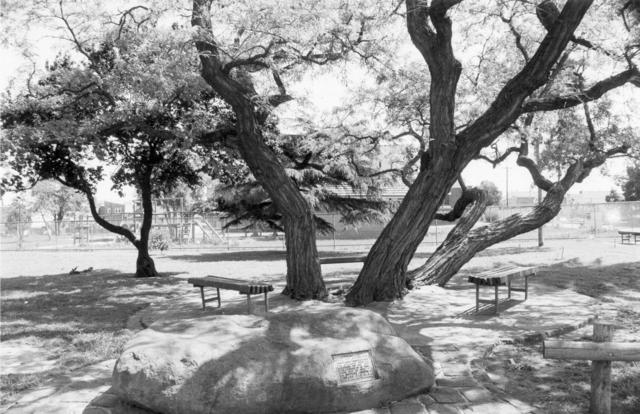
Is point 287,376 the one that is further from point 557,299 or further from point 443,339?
point 557,299

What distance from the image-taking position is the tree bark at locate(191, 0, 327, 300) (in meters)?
9.78

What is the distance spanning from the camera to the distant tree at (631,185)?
4428 cm

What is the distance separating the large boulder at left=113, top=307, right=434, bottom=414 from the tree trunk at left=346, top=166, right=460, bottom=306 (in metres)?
4.12

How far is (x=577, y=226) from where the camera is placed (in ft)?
103

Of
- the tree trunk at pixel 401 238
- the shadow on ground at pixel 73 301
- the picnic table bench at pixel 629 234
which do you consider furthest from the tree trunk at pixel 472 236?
the picnic table bench at pixel 629 234

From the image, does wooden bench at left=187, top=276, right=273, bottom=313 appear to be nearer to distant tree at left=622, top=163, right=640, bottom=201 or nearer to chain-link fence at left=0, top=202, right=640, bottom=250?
chain-link fence at left=0, top=202, right=640, bottom=250

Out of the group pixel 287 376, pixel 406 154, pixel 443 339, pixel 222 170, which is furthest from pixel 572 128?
pixel 287 376

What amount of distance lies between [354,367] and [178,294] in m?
7.64

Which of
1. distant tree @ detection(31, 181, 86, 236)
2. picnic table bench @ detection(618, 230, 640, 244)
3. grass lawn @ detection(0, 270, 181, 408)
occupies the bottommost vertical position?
grass lawn @ detection(0, 270, 181, 408)

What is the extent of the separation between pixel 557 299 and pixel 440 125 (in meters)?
3.89

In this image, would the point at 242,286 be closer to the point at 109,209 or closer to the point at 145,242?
the point at 145,242

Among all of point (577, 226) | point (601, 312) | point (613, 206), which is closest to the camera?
point (601, 312)

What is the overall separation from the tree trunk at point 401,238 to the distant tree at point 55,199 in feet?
175

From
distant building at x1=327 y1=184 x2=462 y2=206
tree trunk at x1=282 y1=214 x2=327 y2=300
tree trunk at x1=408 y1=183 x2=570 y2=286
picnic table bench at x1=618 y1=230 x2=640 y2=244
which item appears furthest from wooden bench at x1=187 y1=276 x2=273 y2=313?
picnic table bench at x1=618 y1=230 x2=640 y2=244
